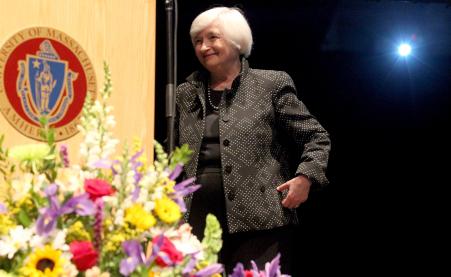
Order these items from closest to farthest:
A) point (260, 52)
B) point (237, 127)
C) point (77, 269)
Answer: point (77, 269) → point (237, 127) → point (260, 52)

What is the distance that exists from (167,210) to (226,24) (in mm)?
1215

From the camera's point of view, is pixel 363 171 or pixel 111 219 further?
pixel 363 171

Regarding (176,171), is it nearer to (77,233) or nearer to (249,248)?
(77,233)

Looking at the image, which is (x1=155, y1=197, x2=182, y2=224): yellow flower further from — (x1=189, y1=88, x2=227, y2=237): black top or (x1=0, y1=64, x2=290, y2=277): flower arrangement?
(x1=189, y1=88, x2=227, y2=237): black top

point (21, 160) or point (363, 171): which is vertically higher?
point (21, 160)

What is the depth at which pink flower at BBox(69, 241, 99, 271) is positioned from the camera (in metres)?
0.62

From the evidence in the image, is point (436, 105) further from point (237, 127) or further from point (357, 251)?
point (237, 127)

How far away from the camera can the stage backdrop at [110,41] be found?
1185mm

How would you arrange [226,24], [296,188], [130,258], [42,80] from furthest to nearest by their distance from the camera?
1. [226,24]
2. [296,188]
3. [42,80]
4. [130,258]

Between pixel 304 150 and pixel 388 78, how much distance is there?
7.02ft

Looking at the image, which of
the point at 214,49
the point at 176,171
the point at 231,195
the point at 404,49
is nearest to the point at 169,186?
the point at 176,171

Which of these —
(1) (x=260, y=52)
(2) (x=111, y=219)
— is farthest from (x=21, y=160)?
(1) (x=260, y=52)

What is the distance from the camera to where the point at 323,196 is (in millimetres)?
3848

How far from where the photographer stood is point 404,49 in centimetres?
375
